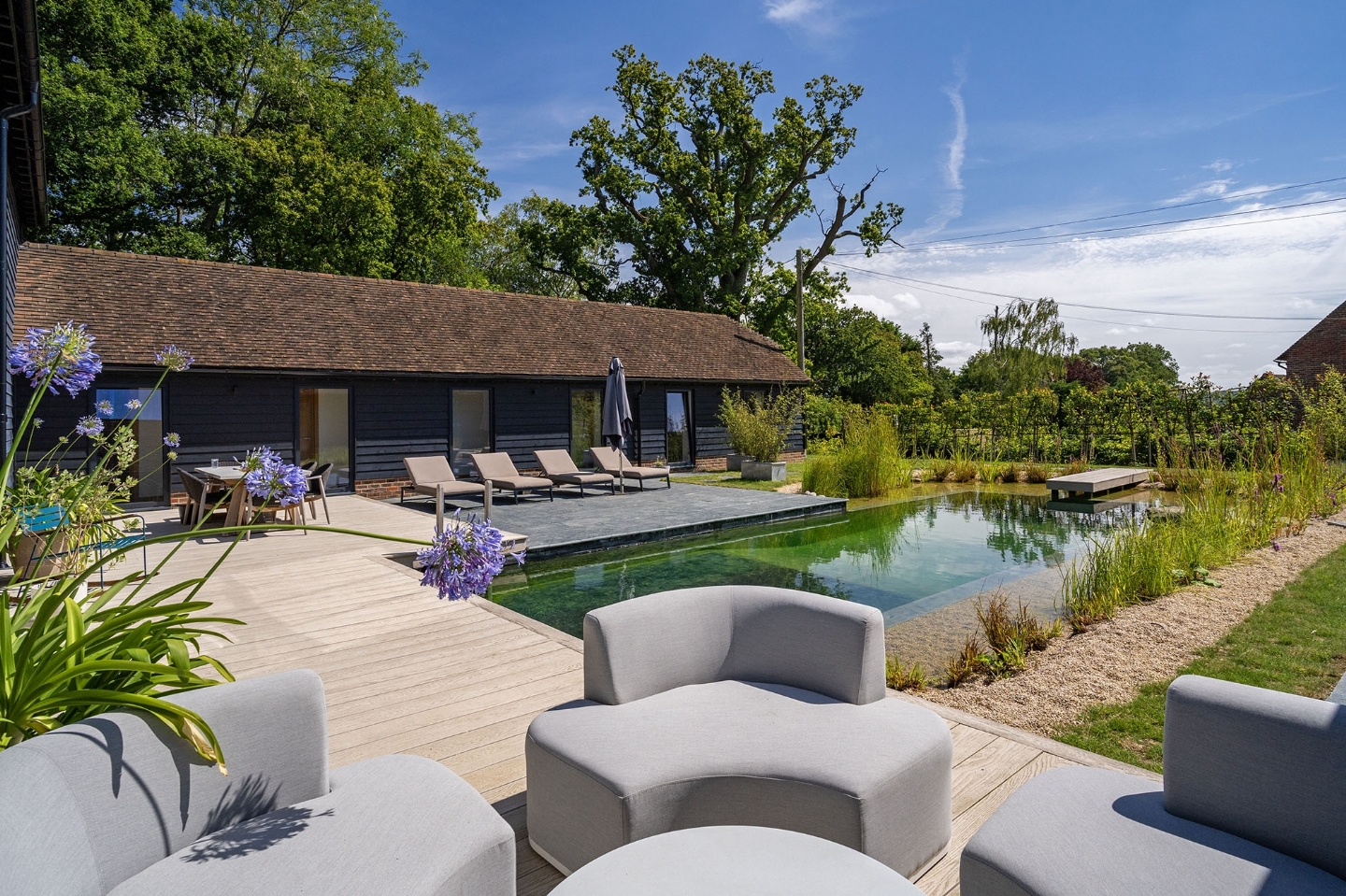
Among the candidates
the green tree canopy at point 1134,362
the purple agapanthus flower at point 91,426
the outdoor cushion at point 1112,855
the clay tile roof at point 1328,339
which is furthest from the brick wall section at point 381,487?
the green tree canopy at point 1134,362

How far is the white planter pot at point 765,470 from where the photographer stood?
49.4 ft

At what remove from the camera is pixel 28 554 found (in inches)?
215

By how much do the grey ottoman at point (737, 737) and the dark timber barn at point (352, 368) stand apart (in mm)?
9012

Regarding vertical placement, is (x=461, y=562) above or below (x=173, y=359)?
below

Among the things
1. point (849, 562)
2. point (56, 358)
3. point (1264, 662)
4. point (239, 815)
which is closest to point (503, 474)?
point (849, 562)

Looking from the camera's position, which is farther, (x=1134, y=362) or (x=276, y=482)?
(x=1134, y=362)

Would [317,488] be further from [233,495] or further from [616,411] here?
[616,411]

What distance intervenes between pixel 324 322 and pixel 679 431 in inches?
326

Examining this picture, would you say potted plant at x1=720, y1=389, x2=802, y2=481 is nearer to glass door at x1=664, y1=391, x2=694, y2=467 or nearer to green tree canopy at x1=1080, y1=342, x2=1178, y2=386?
glass door at x1=664, y1=391, x2=694, y2=467

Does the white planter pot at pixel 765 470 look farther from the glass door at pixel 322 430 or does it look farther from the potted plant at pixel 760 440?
the glass door at pixel 322 430

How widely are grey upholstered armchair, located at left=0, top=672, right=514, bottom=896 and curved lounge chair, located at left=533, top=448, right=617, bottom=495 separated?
1077 cm

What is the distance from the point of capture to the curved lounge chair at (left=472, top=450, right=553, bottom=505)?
1188 cm

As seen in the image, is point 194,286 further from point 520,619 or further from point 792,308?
point 792,308

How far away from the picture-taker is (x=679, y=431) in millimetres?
17953
